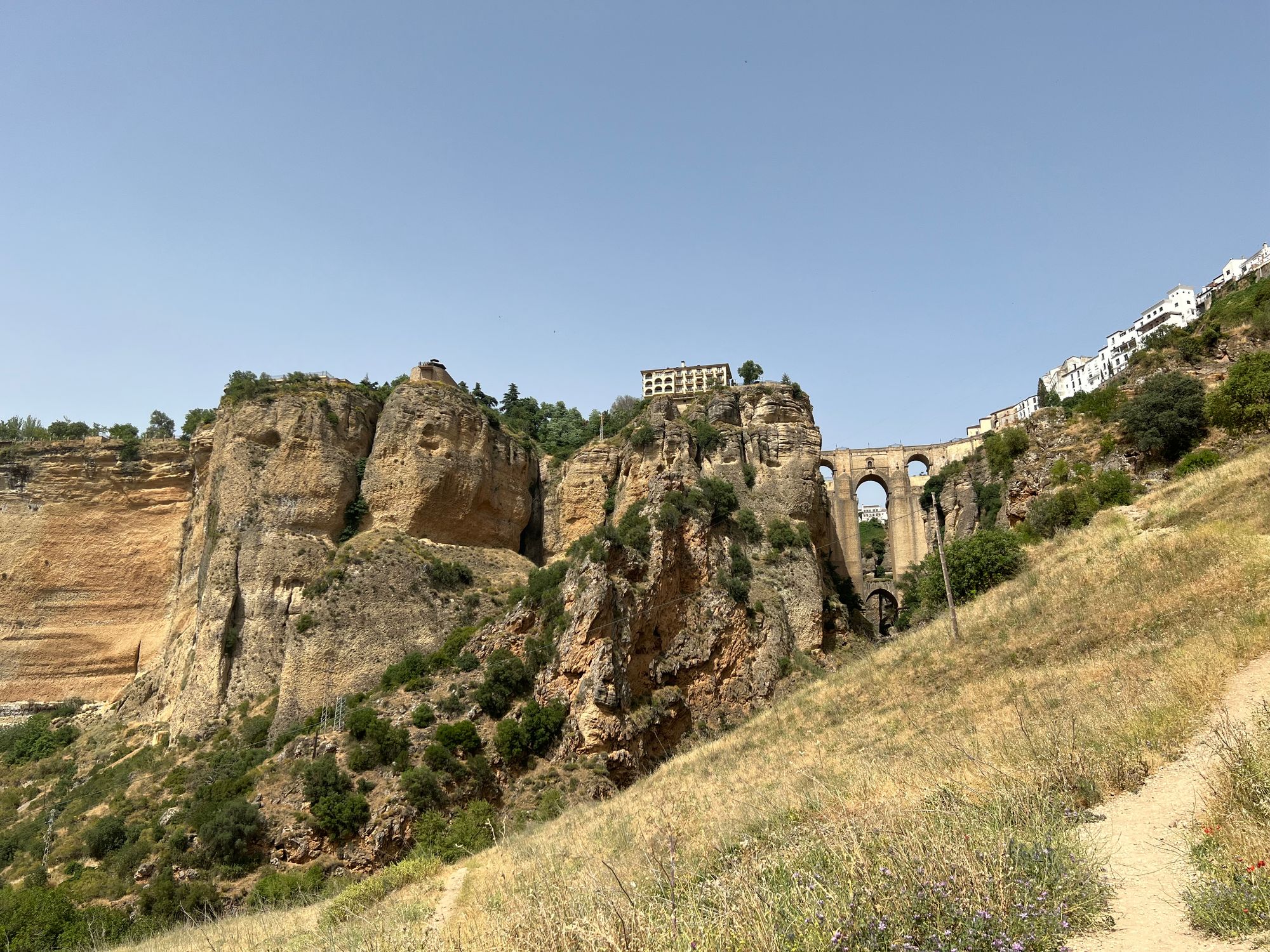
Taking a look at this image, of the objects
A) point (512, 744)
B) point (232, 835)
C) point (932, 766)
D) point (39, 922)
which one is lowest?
point (39, 922)

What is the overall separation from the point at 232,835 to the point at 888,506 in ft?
118

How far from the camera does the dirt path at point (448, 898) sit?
32.7ft

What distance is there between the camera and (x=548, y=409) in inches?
2185

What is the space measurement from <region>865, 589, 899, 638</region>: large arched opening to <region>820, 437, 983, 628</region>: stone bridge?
0.04 m

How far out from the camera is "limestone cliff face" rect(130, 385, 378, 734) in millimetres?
28125

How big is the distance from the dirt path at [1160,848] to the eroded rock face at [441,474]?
89.1ft

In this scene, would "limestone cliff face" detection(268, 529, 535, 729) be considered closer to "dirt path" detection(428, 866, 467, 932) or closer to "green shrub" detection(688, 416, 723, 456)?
"green shrub" detection(688, 416, 723, 456)

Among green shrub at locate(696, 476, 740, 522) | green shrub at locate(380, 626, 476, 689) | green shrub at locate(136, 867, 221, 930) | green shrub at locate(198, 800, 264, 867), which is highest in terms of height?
green shrub at locate(696, 476, 740, 522)

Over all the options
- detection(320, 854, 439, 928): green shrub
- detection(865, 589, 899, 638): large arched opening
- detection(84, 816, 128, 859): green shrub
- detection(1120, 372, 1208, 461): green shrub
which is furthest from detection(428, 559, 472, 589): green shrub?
detection(1120, 372, 1208, 461): green shrub

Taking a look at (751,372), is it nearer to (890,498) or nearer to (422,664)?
(890,498)

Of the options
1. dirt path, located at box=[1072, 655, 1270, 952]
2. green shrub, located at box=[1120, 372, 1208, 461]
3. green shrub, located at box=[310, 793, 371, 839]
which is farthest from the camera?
green shrub, located at box=[1120, 372, 1208, 461]

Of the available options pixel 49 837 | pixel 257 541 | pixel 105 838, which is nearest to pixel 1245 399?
pixel 257 541

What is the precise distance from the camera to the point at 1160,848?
6.40 m

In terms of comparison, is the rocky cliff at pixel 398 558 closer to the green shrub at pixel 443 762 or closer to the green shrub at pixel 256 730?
the green shrub at pixel 256 730
